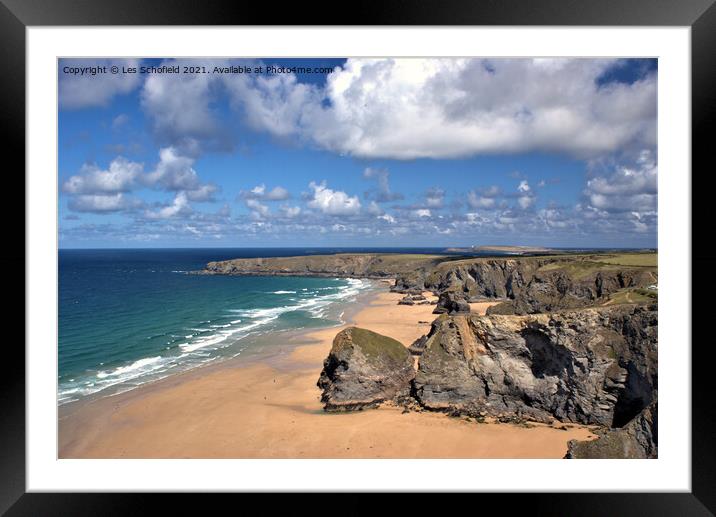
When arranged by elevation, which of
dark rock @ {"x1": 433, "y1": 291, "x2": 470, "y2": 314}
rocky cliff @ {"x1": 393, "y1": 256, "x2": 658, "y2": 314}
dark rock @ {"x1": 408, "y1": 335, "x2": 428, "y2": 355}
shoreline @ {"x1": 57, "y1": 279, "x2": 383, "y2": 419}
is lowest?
shoreline @ {"x1": 57, "y1": 279, "x2": 383, "y2": 419}

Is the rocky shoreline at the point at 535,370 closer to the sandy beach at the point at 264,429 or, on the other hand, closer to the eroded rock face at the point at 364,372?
the eroded rock face at the point at 364,372

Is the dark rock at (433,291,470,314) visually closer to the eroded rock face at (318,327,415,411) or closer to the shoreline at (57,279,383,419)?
the shoreline at (57,279,383,419)

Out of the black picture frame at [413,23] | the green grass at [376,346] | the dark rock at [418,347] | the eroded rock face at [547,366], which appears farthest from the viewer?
the dark rock at [418,347]

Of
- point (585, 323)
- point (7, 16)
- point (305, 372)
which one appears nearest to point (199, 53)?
point (7, 16)

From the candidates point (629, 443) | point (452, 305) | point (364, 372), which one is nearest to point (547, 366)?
point (629, 443)

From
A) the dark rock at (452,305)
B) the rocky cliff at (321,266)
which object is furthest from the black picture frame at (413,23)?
the rocky cliff at (321,266)

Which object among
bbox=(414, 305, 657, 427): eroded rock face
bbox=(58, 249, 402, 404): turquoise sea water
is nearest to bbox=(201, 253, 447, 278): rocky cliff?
bbox=(58, 249, 402, 404): turquoise sea water
